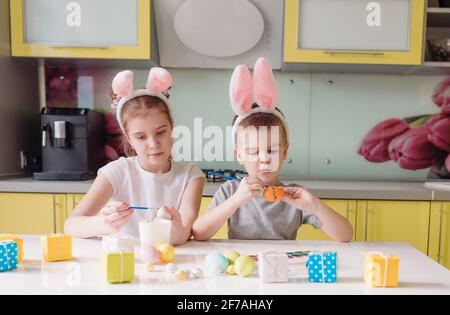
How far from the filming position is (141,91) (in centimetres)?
115

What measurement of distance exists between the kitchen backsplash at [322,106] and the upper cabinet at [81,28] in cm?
34

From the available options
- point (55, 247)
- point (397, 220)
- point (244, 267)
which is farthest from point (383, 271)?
point (397, 220)

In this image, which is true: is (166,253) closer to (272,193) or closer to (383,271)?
(272,193)

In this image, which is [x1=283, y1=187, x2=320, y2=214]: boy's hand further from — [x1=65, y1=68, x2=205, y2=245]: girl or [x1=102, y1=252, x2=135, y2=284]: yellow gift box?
[x1=102, y1=252, x2=135, y2=284]: yellow gift box

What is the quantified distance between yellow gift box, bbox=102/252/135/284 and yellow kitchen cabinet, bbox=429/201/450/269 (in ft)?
5.35

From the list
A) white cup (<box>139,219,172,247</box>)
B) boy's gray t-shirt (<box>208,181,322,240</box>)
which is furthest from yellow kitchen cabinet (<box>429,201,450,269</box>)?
white cup (<box>139,219,172,247</box>)

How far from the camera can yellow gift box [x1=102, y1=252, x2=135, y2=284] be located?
2.31ft

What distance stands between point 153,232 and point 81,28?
1.50 m

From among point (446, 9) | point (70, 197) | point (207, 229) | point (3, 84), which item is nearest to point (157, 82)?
point (207, 229)

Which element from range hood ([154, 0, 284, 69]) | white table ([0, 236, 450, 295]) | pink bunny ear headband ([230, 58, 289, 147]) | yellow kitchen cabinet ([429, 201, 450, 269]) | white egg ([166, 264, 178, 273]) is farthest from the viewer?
range hood ([154, 0, 284, 69])

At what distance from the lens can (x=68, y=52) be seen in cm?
201

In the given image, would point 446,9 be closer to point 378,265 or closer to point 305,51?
point 305,51

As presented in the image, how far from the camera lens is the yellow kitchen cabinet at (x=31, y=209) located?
1.89m
